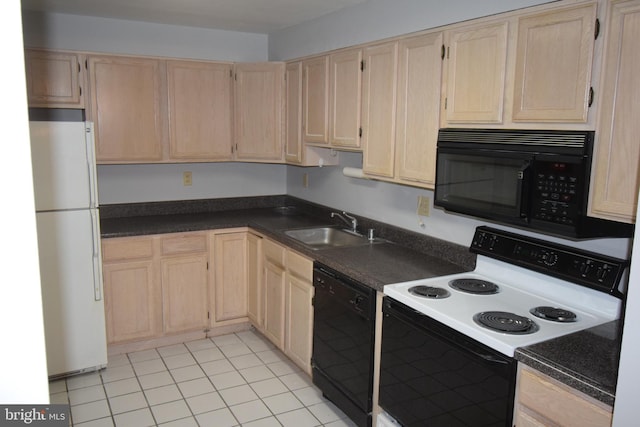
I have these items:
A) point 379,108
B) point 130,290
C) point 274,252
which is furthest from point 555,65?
point 130,290

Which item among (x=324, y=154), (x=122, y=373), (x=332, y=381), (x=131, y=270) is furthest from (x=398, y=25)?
(x=122, y=373)

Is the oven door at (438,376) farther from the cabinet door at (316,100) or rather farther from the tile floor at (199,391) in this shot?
the cabinet door at (316,100)

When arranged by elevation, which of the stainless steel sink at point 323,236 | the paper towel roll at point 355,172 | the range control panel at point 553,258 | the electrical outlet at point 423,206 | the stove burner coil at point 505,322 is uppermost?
the paper towel roll at point 355,172

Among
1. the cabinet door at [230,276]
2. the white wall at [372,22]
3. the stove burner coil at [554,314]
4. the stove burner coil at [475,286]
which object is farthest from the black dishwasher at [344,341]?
the white wall at [372,22]

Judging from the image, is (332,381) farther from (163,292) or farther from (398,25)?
(398,25)

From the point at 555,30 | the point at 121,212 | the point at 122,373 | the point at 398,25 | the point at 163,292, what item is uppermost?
the point at 398,25

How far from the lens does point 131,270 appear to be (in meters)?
3.61

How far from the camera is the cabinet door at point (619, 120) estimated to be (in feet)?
5.28

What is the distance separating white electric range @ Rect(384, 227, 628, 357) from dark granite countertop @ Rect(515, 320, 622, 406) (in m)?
0.05

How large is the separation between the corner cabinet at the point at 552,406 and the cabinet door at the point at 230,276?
2622 millimetres

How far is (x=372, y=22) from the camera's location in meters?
3.20

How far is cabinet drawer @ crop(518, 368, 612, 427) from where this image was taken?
4.91 feet

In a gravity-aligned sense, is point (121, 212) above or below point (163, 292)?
above

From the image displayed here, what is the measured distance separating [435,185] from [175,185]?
2.59 meters
